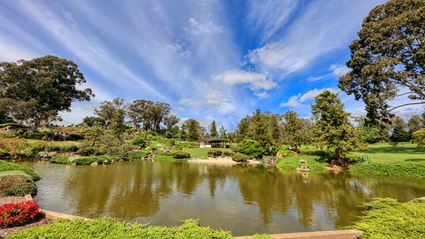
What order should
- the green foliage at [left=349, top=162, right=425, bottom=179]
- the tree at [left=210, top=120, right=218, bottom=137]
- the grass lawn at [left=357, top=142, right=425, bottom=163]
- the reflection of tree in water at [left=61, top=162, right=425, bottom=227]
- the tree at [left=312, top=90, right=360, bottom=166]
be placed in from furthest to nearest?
the tree at [left=210, top=120, right=218, bottom=137]
the tree at [left=312, top=90, right=360, bottom=166]
the grass lawn at [left=357, top=142, right=425, bottom=163]
the green foliage at [left=349, top=162, right=425, bottom=179]
the reflection of tree in water at [left=61, top=162, right=425, bottom=227]

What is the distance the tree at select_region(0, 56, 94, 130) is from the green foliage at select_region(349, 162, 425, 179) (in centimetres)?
4565

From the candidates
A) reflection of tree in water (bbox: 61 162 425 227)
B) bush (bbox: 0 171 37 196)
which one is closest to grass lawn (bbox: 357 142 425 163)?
reflection of tree in water (bbox: 61 162 425 227)

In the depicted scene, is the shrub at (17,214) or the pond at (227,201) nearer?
the shrub at (17,214)

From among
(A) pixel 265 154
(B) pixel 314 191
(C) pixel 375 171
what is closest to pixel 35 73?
(A) pixel 265 154

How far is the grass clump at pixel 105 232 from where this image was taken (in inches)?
157

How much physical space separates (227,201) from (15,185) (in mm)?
9913

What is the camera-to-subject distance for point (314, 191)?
1316 cm

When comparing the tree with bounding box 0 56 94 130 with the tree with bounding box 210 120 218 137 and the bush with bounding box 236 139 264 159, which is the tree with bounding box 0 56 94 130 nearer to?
the bush with bounding box 236 139 264 159

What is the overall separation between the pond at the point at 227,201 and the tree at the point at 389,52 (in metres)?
10.0

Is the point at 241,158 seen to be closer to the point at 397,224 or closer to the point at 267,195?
the point at 267,195

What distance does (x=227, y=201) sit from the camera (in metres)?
10.6

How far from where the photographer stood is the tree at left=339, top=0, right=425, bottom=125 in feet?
58.4

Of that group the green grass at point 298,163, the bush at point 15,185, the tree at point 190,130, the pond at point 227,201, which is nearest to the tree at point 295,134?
the green grass at point 298,163

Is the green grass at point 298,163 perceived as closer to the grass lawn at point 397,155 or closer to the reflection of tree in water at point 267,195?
the grass lawn at point 397,155
